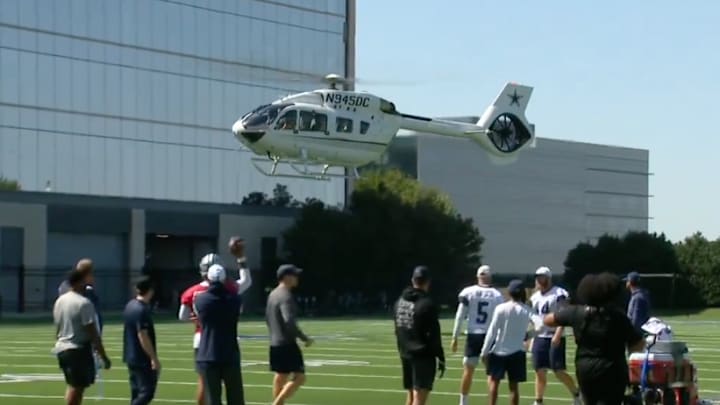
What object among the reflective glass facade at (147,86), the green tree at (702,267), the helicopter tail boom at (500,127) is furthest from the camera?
the green tree at (702,267)

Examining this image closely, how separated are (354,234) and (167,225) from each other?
8945 mm

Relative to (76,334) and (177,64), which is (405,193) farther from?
(76,334)

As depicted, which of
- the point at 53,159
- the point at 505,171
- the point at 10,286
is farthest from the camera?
the point at 505,171

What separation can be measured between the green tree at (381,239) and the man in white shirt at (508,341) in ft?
194

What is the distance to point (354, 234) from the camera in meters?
79.1

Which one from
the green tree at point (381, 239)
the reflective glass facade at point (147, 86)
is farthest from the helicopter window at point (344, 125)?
the green tree at point (381, 239)

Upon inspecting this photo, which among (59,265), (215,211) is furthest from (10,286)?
(215,211)

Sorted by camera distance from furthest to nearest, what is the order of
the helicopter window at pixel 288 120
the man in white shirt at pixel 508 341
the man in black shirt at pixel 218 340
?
the helicopter window at pixel 288 120, the man in white shirt at pixel 508 341, the man in black shirt at pixel 218 340

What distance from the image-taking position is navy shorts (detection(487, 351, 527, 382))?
60.3ft

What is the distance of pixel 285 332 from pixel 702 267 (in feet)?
238

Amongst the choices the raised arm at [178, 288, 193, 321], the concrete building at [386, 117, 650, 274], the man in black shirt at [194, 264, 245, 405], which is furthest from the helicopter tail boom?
the concrete building at [386, 117, 650, 274]

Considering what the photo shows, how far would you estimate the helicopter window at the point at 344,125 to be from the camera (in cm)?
4497

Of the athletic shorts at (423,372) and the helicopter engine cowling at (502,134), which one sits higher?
the helicopter engine cowling at (502,134)

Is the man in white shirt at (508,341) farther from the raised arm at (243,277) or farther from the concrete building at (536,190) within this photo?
the concrete building at (536,190)
